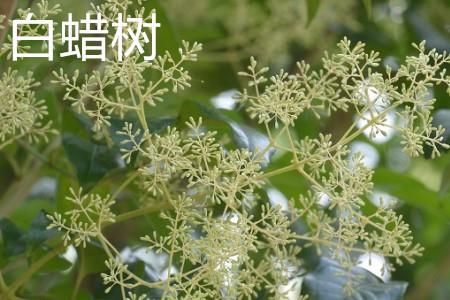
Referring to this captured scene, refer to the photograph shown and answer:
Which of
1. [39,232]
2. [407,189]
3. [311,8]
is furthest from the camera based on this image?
[407,189]

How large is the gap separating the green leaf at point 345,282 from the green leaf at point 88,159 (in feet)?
0.74

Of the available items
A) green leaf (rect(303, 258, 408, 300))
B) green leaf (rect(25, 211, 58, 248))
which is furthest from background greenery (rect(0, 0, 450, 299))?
green leaf (rect(303, 258, 408, 300))

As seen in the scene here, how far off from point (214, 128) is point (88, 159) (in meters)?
0.13

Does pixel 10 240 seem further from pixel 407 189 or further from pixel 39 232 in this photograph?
pixel 407 189

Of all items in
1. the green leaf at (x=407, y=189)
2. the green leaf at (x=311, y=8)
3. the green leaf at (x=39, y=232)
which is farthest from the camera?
the green leaf at (x=407, y=189)

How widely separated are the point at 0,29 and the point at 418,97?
1.20 feet

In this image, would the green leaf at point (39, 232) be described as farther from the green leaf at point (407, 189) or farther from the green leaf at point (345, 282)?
the green leaf at point (407, 189)

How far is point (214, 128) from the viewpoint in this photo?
870 mm

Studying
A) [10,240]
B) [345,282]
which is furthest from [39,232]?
Result: [345,282]

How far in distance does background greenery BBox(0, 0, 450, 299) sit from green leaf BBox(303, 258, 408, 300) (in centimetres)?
13

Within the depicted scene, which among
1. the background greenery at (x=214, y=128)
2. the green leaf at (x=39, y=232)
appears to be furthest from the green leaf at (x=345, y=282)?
the green leaf at (x=39, y=232)

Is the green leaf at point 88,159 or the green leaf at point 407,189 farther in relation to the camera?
the green leaf at point 407,189

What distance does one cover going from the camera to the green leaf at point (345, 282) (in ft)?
2.89

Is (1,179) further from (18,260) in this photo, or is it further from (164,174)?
(164,174)
